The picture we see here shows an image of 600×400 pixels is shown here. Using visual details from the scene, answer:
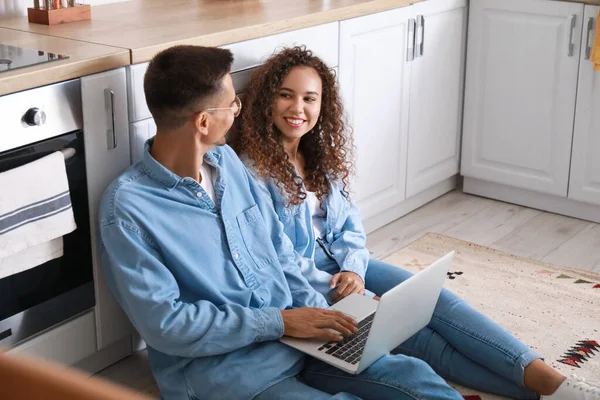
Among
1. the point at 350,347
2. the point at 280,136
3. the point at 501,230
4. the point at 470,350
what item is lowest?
the point at 501,230

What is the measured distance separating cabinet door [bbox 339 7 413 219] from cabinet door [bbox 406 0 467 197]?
73 millimetres

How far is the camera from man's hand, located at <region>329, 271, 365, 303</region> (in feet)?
6.81

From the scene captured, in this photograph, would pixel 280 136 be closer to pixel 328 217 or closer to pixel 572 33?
A: pixel 328 217

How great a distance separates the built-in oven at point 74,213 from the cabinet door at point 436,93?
1564mm

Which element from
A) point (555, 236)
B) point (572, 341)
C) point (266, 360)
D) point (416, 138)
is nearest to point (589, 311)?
point (572, 341)

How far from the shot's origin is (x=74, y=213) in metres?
1.87

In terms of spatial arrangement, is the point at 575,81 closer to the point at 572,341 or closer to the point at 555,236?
the point at 555,236

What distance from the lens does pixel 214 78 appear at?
1.75 metres

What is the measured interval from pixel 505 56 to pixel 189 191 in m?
1.91

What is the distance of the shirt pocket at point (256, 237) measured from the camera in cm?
187

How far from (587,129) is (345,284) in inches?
60.2

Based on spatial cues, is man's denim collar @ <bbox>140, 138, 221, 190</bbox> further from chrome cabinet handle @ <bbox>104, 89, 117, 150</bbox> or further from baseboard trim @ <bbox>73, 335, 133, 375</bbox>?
baseboard trim @ <bbox>73, 335, 133, 375</bbox>

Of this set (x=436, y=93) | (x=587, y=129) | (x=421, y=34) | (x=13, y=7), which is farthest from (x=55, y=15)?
(x=587, y=129)

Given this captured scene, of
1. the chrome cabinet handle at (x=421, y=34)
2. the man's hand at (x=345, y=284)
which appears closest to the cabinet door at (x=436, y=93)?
the chrome cabinet handle at (x=421, y=34)
